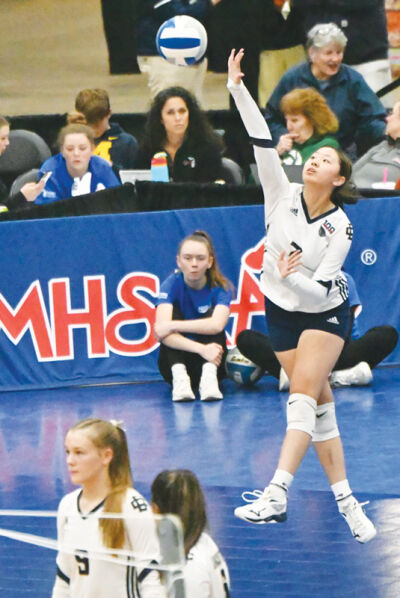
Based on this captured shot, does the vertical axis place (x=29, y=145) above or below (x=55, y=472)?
above

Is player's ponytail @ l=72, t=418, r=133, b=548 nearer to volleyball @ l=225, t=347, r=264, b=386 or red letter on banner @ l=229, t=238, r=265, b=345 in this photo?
volleyball @ l=225, t=347, r=264, b=386

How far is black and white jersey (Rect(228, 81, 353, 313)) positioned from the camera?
7113mm

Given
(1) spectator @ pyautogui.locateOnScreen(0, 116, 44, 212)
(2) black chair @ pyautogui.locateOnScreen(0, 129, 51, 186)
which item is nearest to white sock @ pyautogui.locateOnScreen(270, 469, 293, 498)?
(1) spectator @ pyautogui.locateOnScreen(0, 116, 44, 212)

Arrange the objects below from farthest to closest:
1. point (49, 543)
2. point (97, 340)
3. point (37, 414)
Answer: point (97, 340)
point (37, 414)
point (49, 543)

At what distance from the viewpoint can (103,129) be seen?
40.3 ft

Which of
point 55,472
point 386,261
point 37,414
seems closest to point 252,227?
point 386,261

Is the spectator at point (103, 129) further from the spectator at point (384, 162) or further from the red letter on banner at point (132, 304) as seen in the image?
the spectator at point (384, 162)

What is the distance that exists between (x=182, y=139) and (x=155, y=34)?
6.76 ft

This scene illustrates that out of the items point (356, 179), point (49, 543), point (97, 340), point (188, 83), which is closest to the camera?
point (49, 543)

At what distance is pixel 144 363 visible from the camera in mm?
10664

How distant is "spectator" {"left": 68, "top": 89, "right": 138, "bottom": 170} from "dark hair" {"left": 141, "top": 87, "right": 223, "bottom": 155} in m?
0.46

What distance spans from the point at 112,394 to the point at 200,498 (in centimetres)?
528

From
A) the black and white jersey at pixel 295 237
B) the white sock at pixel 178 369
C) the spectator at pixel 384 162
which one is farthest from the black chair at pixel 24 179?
the black and white jersey at pixel 295 237

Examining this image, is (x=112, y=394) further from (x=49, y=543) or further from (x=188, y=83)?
(x=49, y=543)
